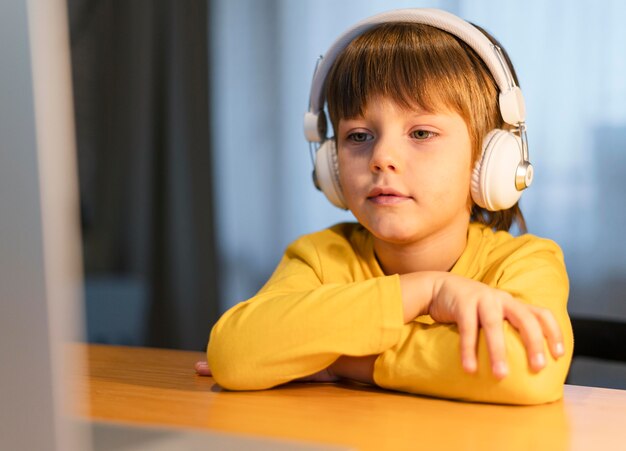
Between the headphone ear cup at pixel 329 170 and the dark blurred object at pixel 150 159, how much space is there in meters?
2.16

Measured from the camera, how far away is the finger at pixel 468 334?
2.49 ft

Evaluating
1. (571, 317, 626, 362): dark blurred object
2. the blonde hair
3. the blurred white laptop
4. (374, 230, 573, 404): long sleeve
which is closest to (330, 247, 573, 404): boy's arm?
(374, 230, 573, 404): long sleeve

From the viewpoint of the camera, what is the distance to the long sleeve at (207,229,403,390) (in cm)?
81

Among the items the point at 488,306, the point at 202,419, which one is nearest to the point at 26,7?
the point at 202,419

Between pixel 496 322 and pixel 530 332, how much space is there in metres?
0.03

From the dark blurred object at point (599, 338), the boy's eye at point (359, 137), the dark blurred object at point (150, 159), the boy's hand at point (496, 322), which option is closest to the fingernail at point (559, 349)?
the boy's hand at point (496, 322)

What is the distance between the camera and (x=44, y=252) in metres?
0.22

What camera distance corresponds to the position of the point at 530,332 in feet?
2.48

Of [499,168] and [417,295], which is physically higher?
[499,168]

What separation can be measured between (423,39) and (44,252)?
2.74 ft

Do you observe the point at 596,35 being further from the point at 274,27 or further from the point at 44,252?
the point at 44,252

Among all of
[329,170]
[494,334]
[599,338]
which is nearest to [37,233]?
[494,334]

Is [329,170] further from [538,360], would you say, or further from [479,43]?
[538,360]

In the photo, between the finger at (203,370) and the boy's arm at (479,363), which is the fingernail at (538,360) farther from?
the finger at (203,370)
